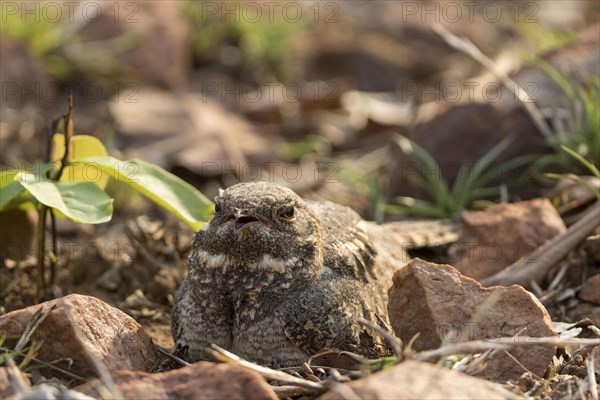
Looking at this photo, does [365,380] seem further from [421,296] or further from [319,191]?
[319,191]

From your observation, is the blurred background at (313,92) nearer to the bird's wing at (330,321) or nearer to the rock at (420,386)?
the bird's wing at (330,321)

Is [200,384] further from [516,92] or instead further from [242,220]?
[516,92]

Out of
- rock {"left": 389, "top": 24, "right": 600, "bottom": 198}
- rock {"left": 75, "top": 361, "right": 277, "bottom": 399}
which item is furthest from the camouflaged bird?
rock {"left": 389, "top": 24, "right": 600, "bottom": 198}

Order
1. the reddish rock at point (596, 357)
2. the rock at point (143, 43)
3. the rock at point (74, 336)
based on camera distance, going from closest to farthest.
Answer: the rock at point (74, 336), the reddish rock at point (596, 357), the rock at point (143, 43)

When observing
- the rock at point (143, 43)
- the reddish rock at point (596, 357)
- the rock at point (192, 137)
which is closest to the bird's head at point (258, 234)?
the reddish rock at point (596, 357)

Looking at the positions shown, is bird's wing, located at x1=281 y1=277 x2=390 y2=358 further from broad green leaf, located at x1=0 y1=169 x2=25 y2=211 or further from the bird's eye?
broad green leaf, located at x1=0 y1=169 x2=25 y2=211

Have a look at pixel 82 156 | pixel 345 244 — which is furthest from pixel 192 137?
pixel 345 244

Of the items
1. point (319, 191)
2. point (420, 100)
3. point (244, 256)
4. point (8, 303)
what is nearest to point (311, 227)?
point (244, 256)
